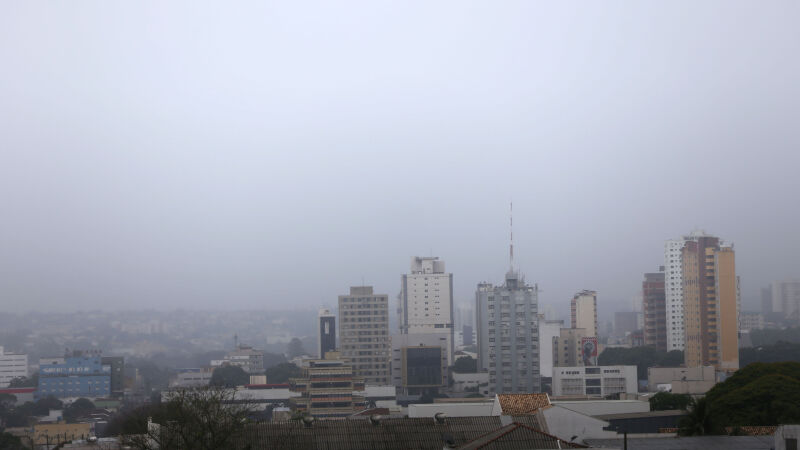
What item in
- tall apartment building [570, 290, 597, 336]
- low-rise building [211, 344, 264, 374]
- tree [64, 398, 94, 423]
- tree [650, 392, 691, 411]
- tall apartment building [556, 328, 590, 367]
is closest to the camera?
tree [650, 392, 691, 411]

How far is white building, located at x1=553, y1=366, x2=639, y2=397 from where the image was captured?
5659 centimetres

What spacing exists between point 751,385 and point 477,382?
133 feet

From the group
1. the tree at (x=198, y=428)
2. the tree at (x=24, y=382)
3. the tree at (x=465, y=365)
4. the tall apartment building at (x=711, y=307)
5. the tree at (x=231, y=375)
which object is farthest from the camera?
the tree at (x=24, y=382)

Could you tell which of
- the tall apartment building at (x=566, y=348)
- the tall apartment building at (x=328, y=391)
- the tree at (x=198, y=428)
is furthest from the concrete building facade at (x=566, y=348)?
the tree at (x=198, y=428)

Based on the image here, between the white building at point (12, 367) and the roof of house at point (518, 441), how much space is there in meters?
84.3

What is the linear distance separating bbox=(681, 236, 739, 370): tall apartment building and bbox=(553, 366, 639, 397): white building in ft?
30.0

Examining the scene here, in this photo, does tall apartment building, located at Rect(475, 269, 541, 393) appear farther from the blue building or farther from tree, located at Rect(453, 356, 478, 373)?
the blue building

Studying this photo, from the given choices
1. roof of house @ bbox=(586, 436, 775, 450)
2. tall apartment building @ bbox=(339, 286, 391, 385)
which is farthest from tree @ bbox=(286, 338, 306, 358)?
roof of house @ bbox=(586, 436, 775, 450)

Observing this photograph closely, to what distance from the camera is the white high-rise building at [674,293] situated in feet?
244

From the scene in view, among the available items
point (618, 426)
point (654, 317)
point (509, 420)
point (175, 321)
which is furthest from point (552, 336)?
point (175, 321)

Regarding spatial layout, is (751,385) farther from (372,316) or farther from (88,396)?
(88,396)

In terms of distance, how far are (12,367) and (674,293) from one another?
5678 cm

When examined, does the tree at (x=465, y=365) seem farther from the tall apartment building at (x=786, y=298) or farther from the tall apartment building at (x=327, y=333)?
the tall apartment building at (x=786, y=298)

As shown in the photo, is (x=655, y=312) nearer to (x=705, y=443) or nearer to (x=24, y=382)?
(x=24, y=382)
